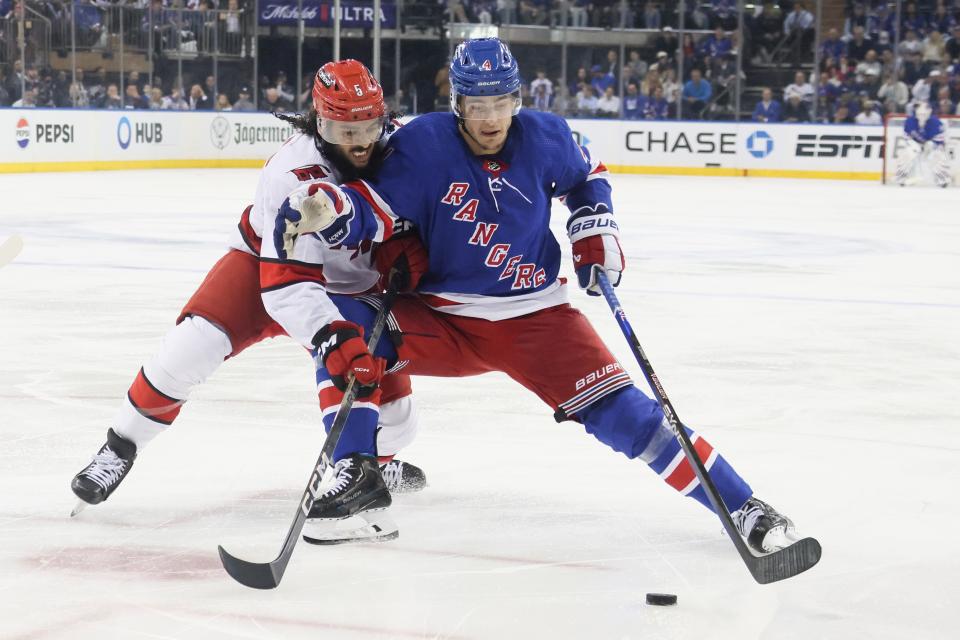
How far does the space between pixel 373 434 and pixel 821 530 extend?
36.7 inches

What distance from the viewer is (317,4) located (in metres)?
18.1

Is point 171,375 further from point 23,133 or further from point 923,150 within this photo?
point 923,150

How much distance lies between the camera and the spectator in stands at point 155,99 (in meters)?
16.1

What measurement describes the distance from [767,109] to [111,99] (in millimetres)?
8065

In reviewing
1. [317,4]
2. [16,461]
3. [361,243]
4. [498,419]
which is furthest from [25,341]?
[317,4]

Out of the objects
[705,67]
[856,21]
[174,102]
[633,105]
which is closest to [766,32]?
[705,67]

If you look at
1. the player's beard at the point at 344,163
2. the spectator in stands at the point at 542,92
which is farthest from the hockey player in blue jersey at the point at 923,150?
the player's beard at the point at 344,163

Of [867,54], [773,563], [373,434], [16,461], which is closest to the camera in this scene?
[773,563]

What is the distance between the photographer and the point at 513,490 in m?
2.96

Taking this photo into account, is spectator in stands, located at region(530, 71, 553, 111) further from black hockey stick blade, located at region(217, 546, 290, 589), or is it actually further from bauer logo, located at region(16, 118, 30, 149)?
black hockey stick blade, located at region(217, 546, 290, 589)

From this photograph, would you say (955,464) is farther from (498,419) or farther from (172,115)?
(172,115)

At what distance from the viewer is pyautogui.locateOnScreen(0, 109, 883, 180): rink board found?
15383mm

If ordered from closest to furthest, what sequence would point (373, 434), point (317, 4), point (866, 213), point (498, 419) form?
point (373, 434), point (498, 419), point (866, 213), point (317, 4)

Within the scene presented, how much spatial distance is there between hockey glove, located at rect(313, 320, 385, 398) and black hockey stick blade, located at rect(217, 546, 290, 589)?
1.14ft
